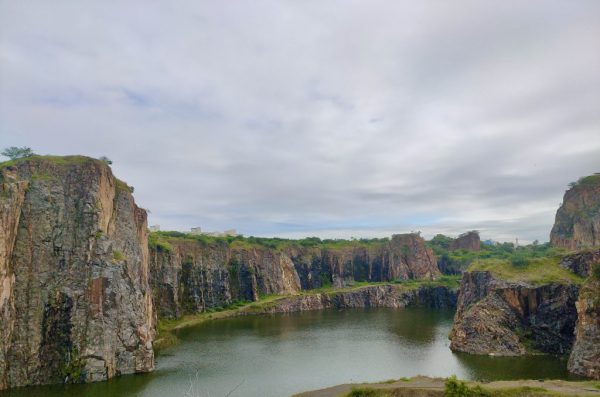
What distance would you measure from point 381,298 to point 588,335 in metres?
93.1

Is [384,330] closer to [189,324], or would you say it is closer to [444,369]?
[444,369]

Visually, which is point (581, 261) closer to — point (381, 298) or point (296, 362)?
point (296, 362)

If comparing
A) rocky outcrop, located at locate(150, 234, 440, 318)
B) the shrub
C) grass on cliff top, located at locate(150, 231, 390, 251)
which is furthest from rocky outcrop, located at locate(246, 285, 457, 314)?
the shrub

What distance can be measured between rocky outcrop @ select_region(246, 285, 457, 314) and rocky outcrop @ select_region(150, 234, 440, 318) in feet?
39.7

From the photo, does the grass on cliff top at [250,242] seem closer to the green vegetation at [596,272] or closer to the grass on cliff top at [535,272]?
the grass on cliff top at [535,272]

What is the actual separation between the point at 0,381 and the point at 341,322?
2779 inches

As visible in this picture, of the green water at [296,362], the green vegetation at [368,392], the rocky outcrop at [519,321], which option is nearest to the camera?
the green vegetation at [368,392]

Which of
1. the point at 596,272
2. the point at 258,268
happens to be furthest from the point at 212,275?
the point at 596,272

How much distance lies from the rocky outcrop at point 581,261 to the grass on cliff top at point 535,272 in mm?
936

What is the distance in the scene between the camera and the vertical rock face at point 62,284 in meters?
50.8

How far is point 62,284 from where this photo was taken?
5500 centimetres

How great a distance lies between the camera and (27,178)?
58000 millimetres

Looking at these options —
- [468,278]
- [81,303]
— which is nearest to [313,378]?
[81,303]

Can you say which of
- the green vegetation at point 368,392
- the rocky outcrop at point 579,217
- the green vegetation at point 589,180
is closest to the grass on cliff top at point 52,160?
the green vegetation at point 368,392
